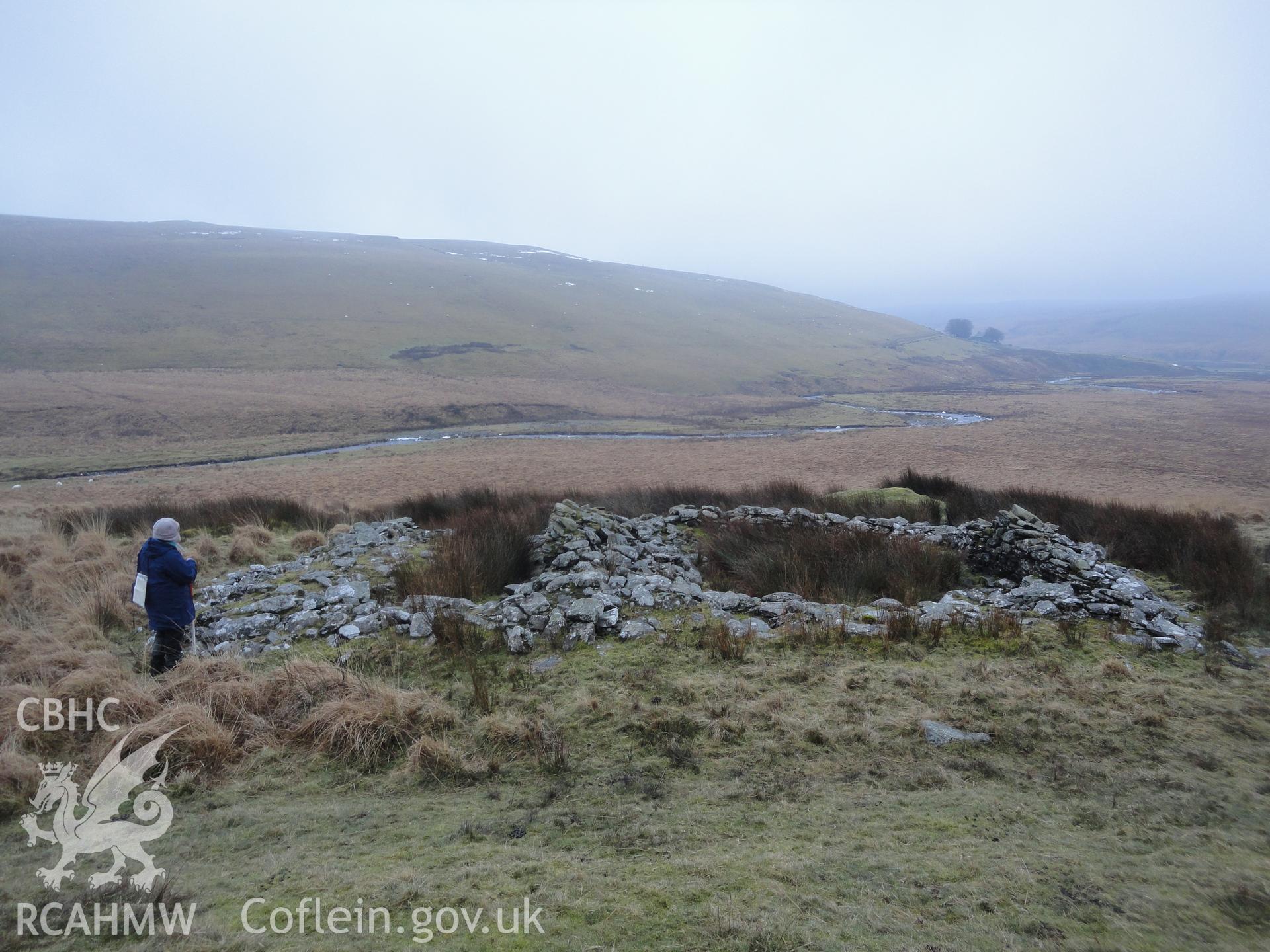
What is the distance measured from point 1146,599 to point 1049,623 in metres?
1.52

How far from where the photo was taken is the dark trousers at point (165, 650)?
5.88m

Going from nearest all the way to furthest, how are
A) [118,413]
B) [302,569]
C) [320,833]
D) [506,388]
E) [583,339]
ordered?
[320,833]
[302,569]
[118,413]
[506,388]
[583,339]

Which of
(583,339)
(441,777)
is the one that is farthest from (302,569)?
(583,339)

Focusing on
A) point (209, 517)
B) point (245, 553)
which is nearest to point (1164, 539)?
point (245, 553)

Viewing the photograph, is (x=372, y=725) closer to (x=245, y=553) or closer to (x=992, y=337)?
(x=245, y=553)

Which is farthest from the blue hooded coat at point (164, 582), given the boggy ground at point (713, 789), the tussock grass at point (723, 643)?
the tussock grass at point (723, 643)

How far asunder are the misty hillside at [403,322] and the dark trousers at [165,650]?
2122 inches

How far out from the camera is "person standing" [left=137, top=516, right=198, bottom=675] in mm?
5895

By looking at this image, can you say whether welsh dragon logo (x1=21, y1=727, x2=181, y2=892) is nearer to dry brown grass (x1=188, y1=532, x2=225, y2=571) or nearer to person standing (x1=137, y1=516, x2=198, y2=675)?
person standing (x1=137, y1=516, x2=198, y2=675)

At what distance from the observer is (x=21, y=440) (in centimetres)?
3053

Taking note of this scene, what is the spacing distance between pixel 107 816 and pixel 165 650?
241 centimetres

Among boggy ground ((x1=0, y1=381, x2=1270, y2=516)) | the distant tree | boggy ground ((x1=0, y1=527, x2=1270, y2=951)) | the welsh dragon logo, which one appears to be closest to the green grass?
boggy ground ((x1=0, y1=527, x2=1270, y2=951))

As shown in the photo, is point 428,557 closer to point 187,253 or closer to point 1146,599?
point 1146,599

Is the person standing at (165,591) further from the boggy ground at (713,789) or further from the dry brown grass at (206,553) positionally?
the dry brown grass at (206,553)
